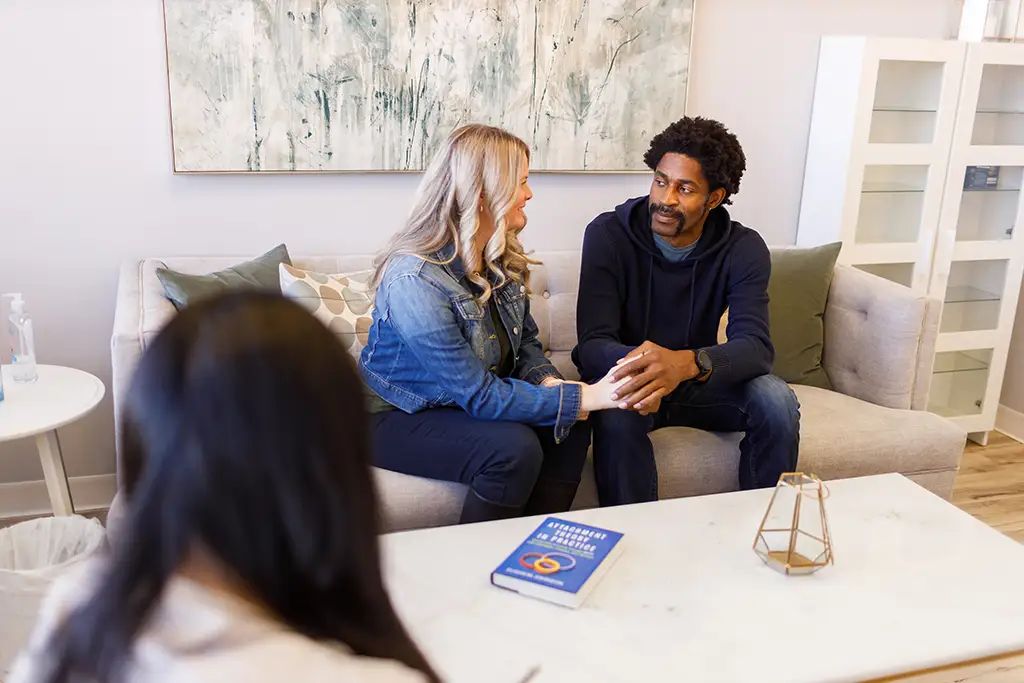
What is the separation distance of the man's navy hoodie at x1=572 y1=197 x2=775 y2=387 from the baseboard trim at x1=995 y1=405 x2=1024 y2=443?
170 cm

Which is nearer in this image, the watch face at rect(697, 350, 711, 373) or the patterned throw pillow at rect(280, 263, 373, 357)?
the watch face at rect(697, 350, 711, 373)

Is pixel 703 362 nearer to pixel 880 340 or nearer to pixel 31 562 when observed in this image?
pixel 880 340

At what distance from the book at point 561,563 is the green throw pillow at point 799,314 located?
127 centimetres

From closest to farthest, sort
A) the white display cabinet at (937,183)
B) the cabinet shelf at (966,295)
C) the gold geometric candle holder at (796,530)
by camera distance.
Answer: the gold geometric candle holder at (796,530) → the white display cabinet at (937,183) → the cabinet shelf at (966,295)

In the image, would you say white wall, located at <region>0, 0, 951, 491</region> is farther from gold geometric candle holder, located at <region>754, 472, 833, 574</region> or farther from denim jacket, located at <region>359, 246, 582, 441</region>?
gold geometric candle holder, located at <region>754, 472, 833, 574</region>

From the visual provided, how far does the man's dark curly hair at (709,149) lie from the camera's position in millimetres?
2230

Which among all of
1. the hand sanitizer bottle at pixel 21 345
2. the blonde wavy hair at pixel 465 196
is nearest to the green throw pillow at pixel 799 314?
the blonde wavy hair at pixel 465 196

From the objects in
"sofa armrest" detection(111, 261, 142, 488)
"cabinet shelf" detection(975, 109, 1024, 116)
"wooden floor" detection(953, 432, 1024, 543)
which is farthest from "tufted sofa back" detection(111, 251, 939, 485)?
"cabinet shelf" detection(975, 109, 1024, 116)

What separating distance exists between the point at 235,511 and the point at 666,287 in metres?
1.83

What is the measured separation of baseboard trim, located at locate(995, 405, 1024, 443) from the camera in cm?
344

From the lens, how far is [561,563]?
1470 mm

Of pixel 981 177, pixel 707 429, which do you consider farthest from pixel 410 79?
pixel 981 177

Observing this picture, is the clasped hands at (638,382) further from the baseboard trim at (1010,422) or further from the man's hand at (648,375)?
the baseboard trim at (1010,422)

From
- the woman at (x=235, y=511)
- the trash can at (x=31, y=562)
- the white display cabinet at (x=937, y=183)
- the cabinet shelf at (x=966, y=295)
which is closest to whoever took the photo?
the woman at (x=235, y=511)
